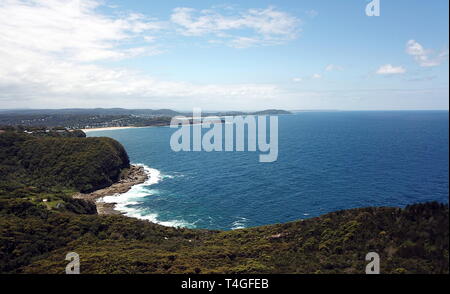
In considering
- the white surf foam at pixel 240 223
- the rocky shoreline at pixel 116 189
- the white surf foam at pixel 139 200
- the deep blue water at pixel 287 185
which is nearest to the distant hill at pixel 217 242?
the rocky shoreline at pixel 116 189

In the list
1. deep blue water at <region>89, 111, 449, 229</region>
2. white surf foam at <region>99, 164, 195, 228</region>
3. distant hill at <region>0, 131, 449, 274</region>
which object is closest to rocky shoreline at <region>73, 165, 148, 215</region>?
white surf foam at <region>99, 164, 195, 228</region>

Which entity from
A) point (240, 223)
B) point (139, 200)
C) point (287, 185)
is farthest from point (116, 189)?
point (287, 185)

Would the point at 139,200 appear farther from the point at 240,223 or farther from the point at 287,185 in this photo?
the point at 287,185

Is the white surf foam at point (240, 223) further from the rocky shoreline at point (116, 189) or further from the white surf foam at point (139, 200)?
the rocky shoreline at point (116, 189)

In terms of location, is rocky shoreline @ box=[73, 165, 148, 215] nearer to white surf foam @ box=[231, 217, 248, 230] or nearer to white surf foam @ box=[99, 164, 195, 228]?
white surf foam @ box=[99, 164, 195, 228]
